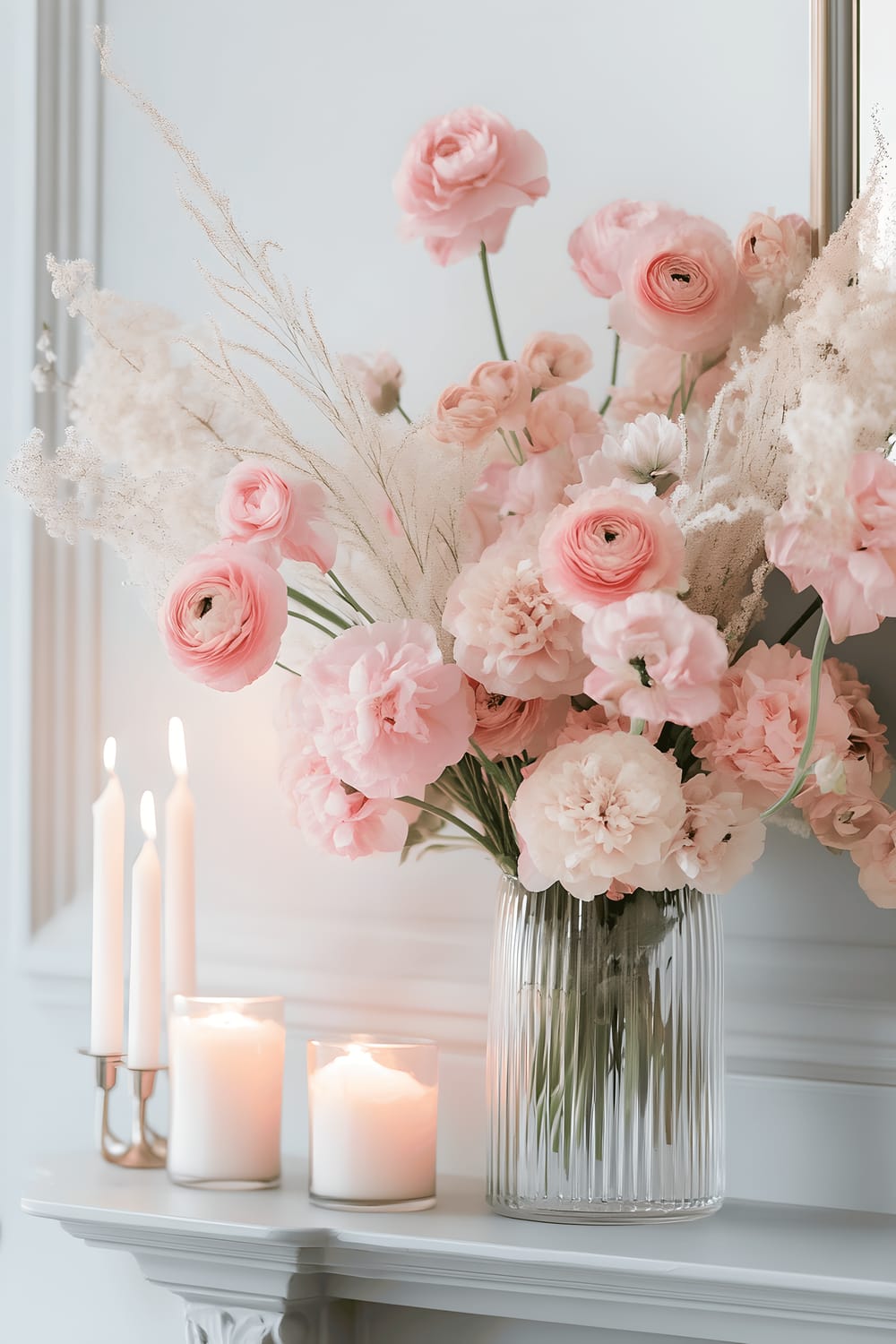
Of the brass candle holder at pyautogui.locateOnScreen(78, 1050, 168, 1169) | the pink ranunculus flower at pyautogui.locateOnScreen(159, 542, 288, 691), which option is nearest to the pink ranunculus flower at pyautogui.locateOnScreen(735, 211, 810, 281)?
the pink ranunculus flower at pyautogui.locateOnScreen(159, 542, 288, 691)

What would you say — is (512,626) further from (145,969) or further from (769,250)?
(145,969)

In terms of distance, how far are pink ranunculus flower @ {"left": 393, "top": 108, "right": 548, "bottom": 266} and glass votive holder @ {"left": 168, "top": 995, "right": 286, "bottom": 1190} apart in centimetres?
49

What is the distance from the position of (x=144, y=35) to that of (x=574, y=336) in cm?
50

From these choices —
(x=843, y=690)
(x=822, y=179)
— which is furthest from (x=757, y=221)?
(x=843, y=690)

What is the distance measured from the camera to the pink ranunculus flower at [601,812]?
0.71m

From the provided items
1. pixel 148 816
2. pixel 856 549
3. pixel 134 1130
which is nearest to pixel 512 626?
pixel 856 549

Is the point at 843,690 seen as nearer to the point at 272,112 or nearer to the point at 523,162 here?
the point at 523,162

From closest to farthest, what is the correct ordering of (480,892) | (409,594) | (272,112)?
1. (409,594)
2. (480,892)
3. (272,112)

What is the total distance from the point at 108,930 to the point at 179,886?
6 centimetres

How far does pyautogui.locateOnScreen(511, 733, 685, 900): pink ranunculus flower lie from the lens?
0.71m

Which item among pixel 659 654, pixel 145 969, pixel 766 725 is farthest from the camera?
pixel 145 969

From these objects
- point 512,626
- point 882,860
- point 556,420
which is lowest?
point 882,860

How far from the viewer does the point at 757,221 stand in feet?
2.71

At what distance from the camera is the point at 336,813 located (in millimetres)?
793
